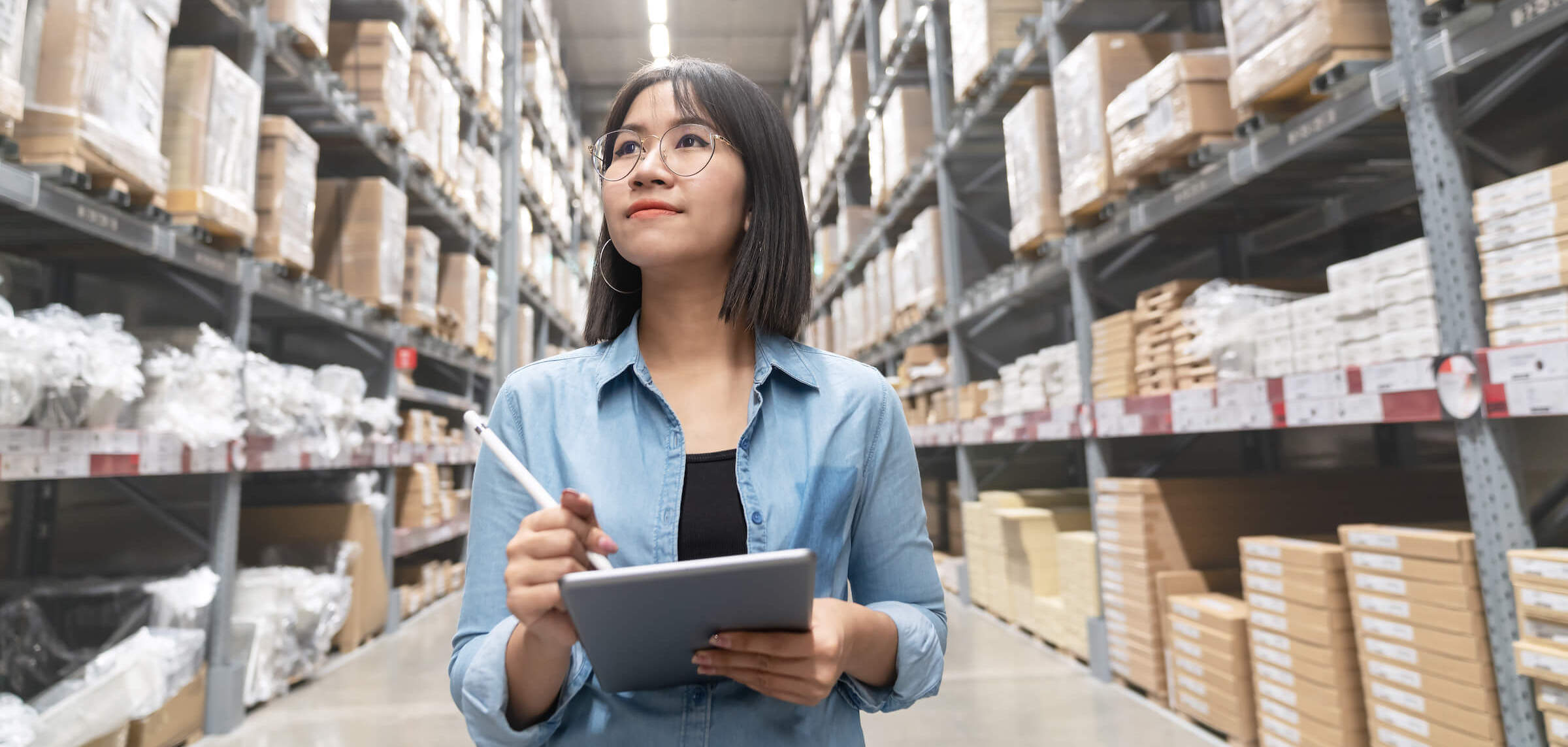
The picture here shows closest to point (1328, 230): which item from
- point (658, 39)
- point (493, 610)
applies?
point (493, 610)

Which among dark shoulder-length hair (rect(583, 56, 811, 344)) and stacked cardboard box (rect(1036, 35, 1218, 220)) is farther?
stacked cardboard box (rect(1036, 35, 1218, 220))

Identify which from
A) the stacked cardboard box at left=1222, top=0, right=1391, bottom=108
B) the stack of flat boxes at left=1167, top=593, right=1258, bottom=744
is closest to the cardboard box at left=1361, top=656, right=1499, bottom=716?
the stack of flat boxes at left=1167, top=593, right=1258, bottom=744

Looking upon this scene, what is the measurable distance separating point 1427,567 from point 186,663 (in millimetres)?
3699

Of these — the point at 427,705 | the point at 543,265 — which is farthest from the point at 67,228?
the point at 543,265

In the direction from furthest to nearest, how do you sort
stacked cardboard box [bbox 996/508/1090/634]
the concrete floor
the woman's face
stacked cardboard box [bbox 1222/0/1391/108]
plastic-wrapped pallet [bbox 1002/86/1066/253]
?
stacked cardboard box [bbox 996/508/1090/634]
plastic-wrapped pallet [bbox 1002/86/1066/253]
the concrete floor
stacked cardboard box [bbox 1222/0/1391/108]
the woman's face

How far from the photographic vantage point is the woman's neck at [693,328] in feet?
4.17

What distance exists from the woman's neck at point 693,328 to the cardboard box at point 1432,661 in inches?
76.2

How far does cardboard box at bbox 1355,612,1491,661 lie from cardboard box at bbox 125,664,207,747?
3521 mm

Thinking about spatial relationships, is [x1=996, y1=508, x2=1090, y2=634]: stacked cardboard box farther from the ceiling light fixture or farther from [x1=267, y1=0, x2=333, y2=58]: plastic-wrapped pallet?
the ceiling light fixture

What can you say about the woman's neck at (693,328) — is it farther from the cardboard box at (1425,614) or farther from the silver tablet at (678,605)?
the cardboard box at (1425,614)

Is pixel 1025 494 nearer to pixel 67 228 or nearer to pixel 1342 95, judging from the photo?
pixel 1342 95

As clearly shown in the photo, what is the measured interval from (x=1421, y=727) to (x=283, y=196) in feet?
14.1

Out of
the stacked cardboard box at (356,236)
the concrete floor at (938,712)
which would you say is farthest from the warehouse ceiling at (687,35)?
the concrete floor at (938,712)

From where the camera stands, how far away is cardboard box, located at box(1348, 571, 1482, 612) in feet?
6.79
